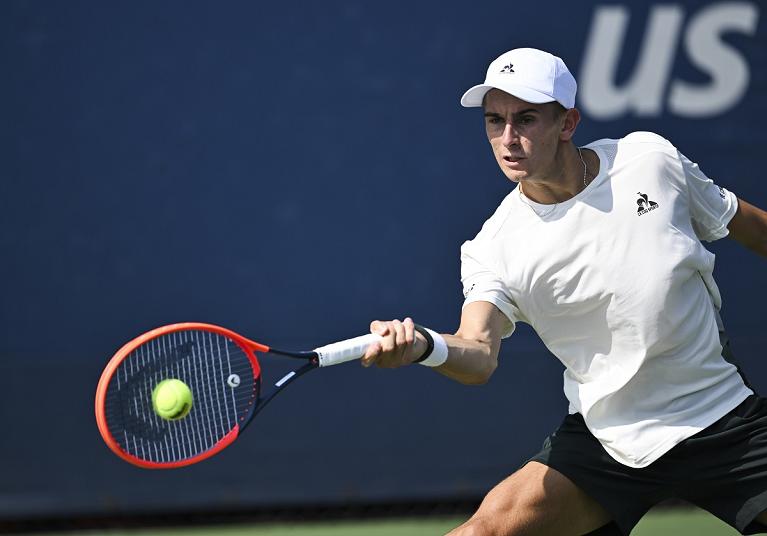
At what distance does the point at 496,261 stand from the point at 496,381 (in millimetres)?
2009

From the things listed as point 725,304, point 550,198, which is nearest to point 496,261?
point 550,198

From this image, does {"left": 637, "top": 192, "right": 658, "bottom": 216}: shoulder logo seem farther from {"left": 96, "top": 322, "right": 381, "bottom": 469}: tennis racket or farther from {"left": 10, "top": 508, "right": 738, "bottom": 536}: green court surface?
{"left": 10, "top": 508, "right": 738, "bottom": 536}: green court surface

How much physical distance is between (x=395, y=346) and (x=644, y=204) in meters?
0.72

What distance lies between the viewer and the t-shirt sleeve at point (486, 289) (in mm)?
3070

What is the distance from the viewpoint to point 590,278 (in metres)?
3.01

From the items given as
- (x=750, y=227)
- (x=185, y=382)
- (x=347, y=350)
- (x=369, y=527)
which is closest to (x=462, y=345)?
(x=347, y=350)

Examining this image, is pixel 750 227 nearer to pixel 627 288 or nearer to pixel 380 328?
pixel 627 288

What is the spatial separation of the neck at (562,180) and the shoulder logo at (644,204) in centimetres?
13

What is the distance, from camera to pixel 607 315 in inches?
119

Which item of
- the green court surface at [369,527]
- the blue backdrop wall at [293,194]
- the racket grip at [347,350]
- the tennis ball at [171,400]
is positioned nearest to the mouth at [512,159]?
the racket grip at [347,350]

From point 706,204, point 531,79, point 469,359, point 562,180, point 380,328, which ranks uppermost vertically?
point 531,79

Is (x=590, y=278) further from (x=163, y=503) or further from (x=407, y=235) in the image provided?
(x=163, y=503)

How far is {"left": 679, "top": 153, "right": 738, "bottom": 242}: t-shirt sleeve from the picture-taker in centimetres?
312

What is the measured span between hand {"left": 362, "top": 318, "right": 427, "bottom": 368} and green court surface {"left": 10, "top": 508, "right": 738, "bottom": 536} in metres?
2.27
